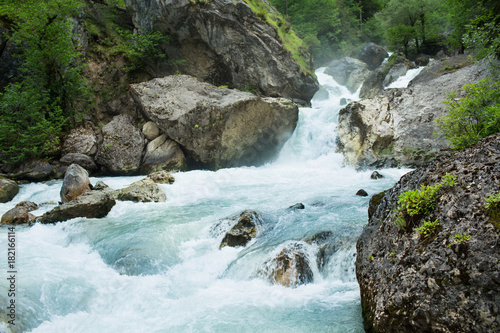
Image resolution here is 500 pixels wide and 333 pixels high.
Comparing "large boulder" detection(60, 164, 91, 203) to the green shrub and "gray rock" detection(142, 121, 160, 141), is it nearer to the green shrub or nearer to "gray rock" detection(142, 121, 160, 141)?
"gray rock" detection(142, 121, 160, 141)

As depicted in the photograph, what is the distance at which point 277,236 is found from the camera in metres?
7.76

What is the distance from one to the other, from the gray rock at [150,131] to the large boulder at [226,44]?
7.75 meters

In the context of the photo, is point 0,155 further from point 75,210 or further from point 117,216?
point 117,216

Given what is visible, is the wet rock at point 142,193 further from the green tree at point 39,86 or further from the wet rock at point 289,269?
the wet rock at point 289,269

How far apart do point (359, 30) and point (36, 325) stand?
47667 millimetres

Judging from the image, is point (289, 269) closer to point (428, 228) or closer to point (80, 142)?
point (428, 228)

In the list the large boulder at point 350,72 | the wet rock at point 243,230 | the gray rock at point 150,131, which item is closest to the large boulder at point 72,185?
the gray rock at point 150,131

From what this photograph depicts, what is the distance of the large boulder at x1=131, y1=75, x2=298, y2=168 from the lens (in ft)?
57.8

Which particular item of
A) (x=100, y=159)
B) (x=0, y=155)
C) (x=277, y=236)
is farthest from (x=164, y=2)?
(x=277, y=236)

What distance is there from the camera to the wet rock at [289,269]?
19.8 ft

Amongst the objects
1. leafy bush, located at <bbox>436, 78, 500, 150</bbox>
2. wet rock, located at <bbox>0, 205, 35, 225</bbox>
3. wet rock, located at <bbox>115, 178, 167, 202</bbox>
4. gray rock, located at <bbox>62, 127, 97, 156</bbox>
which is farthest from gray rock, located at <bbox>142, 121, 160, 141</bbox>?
leafy bush, located at <bbox>436, 78, 500, 150</bbox>

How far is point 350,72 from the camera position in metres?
33.3

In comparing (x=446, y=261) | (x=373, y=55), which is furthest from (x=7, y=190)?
(x=373, y=55)

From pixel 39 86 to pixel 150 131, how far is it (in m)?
6.79
